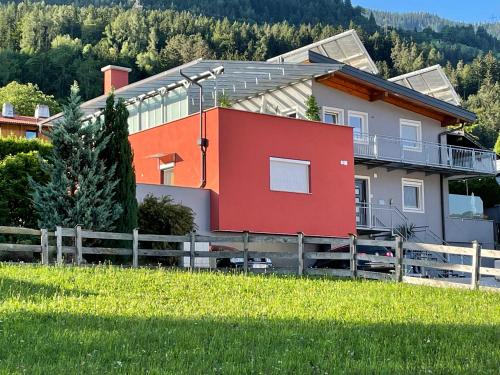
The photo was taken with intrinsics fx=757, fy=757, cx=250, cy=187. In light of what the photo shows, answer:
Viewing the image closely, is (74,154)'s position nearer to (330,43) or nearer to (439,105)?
(330,43)

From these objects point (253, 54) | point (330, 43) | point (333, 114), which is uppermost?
point (253, 54)

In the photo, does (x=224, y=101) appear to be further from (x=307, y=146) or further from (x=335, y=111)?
(x=335, y=111)

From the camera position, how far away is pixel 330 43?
3036 cm

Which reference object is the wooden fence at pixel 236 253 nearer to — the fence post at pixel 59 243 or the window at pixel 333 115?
the fence post at pixel 59 243

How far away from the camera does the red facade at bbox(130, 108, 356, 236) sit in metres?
23.5

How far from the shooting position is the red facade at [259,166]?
23.5 m

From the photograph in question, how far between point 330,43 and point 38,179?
15221mm

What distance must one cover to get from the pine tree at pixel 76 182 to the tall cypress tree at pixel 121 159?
0.25 m

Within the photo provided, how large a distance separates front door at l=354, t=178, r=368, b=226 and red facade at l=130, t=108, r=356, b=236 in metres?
2.79

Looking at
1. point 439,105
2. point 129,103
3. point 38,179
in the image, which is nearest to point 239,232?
point 38,179

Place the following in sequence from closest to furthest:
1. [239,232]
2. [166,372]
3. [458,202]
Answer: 1. [166,372]
2. [239,232]
3. [458,202]

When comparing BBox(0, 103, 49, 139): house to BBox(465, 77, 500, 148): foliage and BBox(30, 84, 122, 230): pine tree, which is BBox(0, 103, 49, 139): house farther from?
BBox(465, 77, 500, 148): foliage

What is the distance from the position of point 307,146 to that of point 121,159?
8.41 m

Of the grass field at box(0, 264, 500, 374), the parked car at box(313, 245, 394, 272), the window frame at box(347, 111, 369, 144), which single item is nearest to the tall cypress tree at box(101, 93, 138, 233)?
the grass field at box(0, 264, 500, 374)
